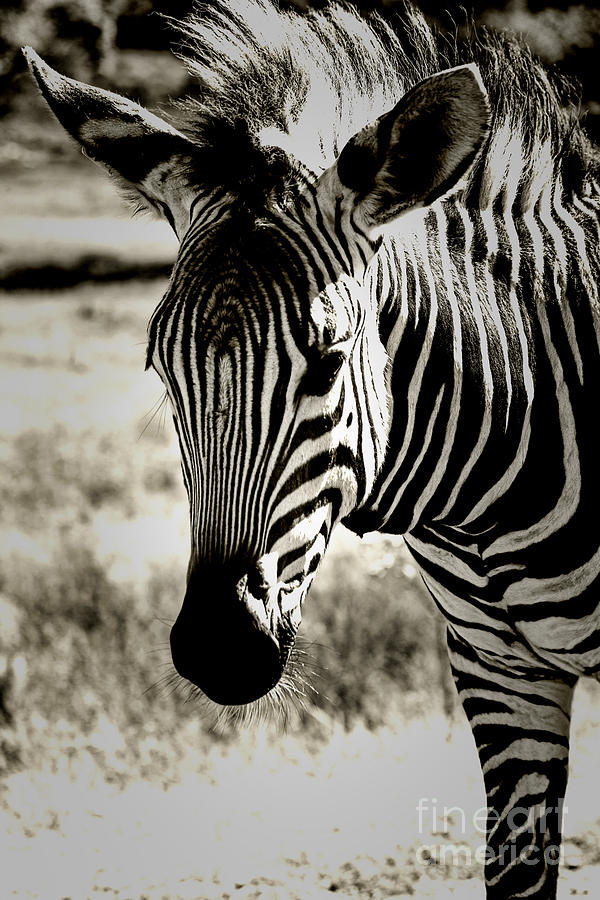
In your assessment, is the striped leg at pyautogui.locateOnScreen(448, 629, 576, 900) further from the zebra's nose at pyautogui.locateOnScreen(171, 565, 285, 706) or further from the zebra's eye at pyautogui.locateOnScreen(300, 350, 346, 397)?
the zebra's eye at pyautogui.locateOnScreen(300, 350, 346, 397)

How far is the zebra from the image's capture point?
167 centimetres

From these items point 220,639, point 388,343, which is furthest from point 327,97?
point 220,639

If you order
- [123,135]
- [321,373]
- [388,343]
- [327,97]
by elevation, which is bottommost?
[321,373]

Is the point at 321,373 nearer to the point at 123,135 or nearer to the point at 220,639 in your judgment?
the point at 220,639

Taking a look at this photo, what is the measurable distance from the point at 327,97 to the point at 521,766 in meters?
1.80

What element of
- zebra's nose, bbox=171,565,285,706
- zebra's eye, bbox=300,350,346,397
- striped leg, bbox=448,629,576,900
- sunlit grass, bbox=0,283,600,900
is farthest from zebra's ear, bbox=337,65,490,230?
sunlit grass, bbox=0,283,600,900

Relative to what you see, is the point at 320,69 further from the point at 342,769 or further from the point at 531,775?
the point at 342,769

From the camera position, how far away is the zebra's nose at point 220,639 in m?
1.62

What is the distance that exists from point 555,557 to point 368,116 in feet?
3.65

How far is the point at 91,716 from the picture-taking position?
418 centimetres

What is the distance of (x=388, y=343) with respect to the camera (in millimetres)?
1938

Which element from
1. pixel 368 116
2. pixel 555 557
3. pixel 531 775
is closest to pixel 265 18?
pixel 368 116

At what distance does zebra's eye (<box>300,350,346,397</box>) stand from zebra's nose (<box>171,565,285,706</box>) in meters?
0.37

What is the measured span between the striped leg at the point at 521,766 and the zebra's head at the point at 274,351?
0.96m
